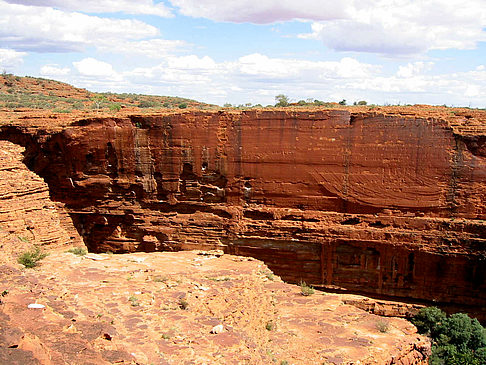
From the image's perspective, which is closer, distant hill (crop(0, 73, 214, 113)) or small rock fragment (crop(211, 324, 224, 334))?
small rock fragment (crop(211, 324, 224, 334))

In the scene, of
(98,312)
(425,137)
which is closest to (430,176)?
(425,137)

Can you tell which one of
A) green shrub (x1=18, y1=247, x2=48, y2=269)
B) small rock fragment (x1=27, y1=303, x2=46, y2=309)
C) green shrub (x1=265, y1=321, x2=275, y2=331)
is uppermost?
small rock fragment (x1=27, y1=303, x2=46, y2=309)

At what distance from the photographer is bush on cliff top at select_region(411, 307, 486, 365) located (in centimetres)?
1034

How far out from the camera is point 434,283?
12039 mm

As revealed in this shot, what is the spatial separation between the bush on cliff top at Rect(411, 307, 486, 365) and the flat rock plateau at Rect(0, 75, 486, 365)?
0.72 meters

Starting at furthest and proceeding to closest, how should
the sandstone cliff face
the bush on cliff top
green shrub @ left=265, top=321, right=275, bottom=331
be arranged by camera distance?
the sandstone cliff face, the bush on cliff top, green shrub @ left=265, top=321, right=275, bottom=331

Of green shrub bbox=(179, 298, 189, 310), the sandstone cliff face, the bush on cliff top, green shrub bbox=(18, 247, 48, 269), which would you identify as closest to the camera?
green shrub bbox=(179, 298, 189, 310)

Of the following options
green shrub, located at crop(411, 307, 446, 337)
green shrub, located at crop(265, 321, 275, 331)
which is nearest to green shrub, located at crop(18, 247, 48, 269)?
green shrub, located at crop(265, 321, 275, 331)

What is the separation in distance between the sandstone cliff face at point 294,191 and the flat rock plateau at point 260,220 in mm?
36

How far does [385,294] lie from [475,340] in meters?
2.44

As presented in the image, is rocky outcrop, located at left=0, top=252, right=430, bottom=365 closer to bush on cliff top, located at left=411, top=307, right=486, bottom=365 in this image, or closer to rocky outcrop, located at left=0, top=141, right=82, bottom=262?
bush on cliff top, located at left=411, top=307, right=486, bottom=365

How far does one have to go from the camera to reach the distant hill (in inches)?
897

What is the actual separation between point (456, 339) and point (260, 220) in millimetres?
5820

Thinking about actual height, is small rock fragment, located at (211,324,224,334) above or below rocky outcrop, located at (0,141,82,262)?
below
